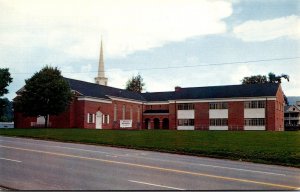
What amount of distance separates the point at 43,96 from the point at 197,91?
32.6 m

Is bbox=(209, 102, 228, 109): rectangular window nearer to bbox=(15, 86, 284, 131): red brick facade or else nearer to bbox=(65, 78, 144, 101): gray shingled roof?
bbox=(15, 86, 284, 131): red brick facade

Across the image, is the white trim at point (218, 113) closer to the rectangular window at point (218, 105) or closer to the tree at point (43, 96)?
the rectangular window at point (218, 105)

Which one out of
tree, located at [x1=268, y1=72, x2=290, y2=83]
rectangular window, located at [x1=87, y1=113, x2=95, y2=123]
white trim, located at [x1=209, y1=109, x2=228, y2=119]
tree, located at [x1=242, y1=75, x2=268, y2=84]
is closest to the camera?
rectangular window, located at [x1=87, y1=113, x2=95, y2=123]

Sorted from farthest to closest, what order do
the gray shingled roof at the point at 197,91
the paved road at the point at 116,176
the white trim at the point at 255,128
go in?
the white trim at the point at 255,128, the gray shingled roof at the point at 197,91, the paved road at the point at 116,176

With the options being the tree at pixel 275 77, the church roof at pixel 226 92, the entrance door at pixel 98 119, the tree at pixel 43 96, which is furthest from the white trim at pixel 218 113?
the tree at pixel 275 77

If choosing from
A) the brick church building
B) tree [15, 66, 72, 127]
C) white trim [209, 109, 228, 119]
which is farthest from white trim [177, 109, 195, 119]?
tree [15, 66, 72, 127]

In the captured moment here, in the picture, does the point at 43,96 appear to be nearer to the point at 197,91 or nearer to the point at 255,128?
the point at 197,91

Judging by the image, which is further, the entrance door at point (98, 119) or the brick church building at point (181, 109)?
the entrance door at point (98, 119)

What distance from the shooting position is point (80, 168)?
16.4m

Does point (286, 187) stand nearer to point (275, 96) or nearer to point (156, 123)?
point (275, 96)

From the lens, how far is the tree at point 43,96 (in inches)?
2012

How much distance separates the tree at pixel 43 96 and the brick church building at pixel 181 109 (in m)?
6.30

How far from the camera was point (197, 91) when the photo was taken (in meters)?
74.9

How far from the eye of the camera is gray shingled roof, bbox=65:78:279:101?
63.2 meters
